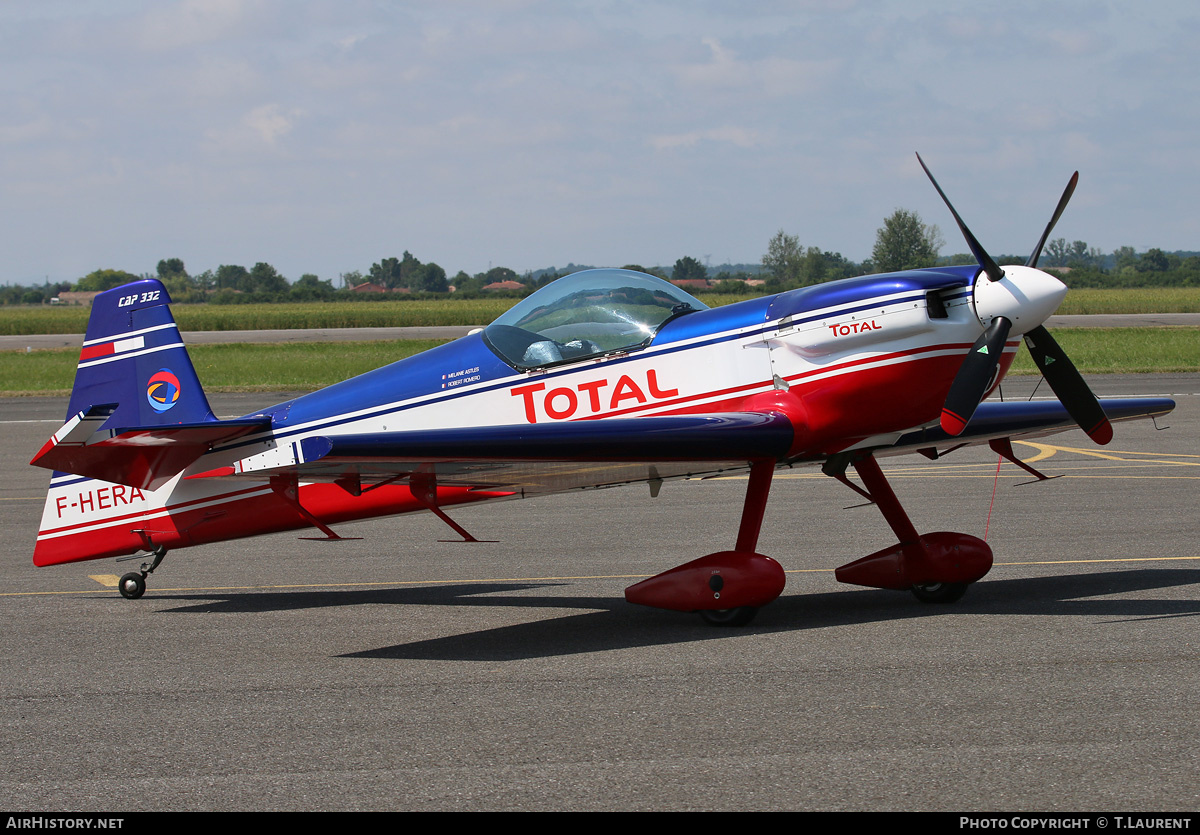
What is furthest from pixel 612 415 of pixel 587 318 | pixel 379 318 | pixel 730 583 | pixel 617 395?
pixel 379 318

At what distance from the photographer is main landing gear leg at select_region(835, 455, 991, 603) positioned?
8305 mm

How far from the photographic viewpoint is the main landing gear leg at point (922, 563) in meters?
8.30

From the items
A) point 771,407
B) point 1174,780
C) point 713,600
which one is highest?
point 771,407

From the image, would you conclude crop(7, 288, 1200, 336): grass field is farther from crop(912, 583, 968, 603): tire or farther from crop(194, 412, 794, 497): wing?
crop(194, 412, 794, 497): wing

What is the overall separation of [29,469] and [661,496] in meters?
10.9

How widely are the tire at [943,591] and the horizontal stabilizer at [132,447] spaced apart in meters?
5.21

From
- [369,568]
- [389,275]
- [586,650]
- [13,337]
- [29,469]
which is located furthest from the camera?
[389,275]

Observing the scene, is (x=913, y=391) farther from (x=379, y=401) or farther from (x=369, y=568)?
(x=369, y=568)

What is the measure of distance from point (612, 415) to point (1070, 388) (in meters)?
3.20

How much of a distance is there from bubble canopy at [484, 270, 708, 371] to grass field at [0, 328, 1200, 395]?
2578 cm

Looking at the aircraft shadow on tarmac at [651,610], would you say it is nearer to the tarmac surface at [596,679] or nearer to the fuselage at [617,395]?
the tarmac surface at [596,679]

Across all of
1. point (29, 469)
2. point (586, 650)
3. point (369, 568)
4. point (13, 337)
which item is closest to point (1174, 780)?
point (586, 650)

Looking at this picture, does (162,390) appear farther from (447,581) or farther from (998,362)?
(998,362)

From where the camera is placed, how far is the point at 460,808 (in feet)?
15.1
